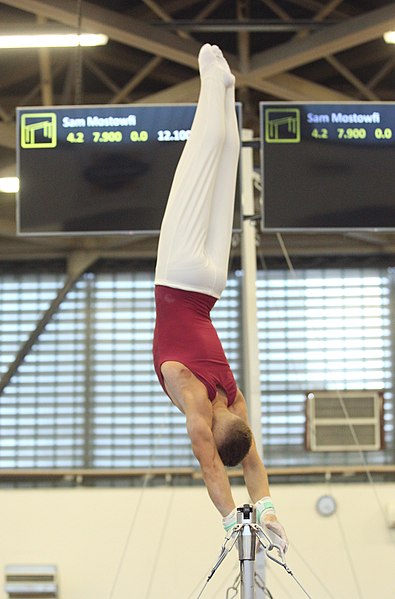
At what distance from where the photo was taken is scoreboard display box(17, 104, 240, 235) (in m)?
5.37

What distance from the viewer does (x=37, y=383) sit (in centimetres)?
1114

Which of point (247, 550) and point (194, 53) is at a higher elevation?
point (194, 53)

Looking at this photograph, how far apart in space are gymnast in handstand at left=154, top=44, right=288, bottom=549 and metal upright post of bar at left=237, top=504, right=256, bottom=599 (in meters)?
0.13

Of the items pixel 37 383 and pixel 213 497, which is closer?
pixel 213 497

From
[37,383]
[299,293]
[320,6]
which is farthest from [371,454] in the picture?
[320,6]

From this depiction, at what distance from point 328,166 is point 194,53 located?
2.66 metres

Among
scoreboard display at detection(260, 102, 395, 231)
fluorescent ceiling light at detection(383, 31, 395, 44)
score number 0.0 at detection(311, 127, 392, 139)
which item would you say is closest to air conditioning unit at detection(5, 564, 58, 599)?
scoreboard display at detection(260, 102, 395, 231)

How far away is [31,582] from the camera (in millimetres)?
5305

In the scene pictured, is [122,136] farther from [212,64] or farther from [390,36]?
[390,36]

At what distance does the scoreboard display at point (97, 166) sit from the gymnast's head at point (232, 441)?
2182 millimetres

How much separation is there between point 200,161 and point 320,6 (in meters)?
4.69

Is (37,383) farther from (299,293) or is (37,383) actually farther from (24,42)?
(24,42)

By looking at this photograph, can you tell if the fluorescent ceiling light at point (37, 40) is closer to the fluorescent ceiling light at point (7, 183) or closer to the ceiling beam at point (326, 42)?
the ceiling beam at point (326, 42)

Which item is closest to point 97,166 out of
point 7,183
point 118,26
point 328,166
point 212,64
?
point 328,166
